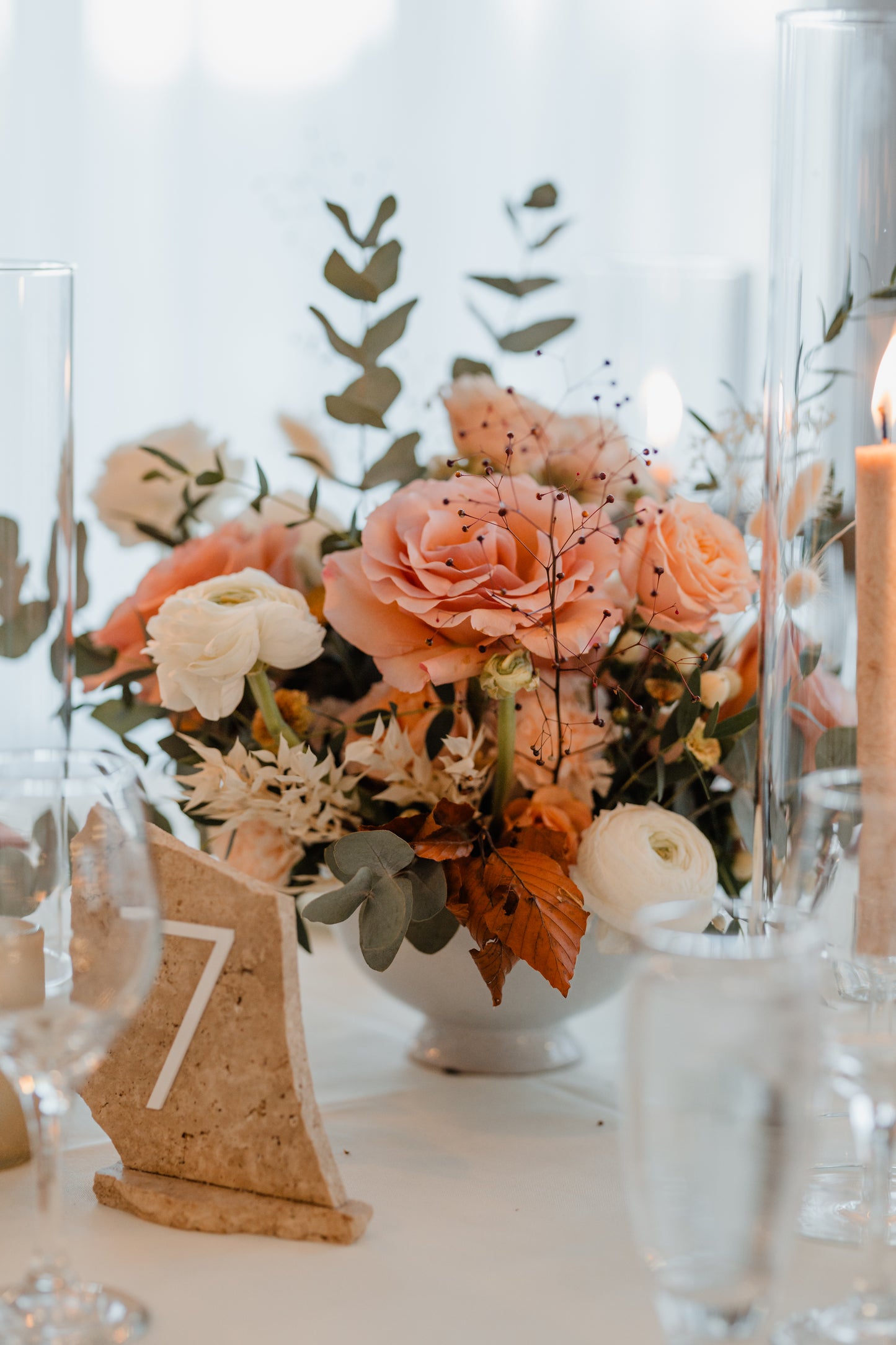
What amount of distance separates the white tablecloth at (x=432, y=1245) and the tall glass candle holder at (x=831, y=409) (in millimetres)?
184

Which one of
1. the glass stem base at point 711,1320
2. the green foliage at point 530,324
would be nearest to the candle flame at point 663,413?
the green foliage at point 530,324

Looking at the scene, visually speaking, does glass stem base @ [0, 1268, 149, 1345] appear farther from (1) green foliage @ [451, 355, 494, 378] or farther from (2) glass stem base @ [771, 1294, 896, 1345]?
(1) green foliage @ [451, 355, 494, 378]

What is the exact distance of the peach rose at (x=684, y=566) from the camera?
77 cm

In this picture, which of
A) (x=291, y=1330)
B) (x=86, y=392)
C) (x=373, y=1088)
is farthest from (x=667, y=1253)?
(x=86, y=392)

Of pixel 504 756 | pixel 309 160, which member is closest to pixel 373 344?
pixel 504 756

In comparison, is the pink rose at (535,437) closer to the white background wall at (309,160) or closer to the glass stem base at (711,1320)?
the glass stem base at (711,1320)

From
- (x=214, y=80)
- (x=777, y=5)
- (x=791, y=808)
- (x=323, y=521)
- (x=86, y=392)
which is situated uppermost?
(x=777, y=5)

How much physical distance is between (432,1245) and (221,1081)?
0.12 meters

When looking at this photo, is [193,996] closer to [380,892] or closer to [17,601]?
[380,892]

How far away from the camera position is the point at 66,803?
576 mm

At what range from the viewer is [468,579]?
74 centimetres

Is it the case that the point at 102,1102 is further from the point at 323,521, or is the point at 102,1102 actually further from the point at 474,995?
the point at 323,521

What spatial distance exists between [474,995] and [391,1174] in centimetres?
12

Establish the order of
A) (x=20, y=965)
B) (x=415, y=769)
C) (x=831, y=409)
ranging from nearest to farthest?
(x=20, y=965)
(x=831, y=409)
(x=415, y=769)
